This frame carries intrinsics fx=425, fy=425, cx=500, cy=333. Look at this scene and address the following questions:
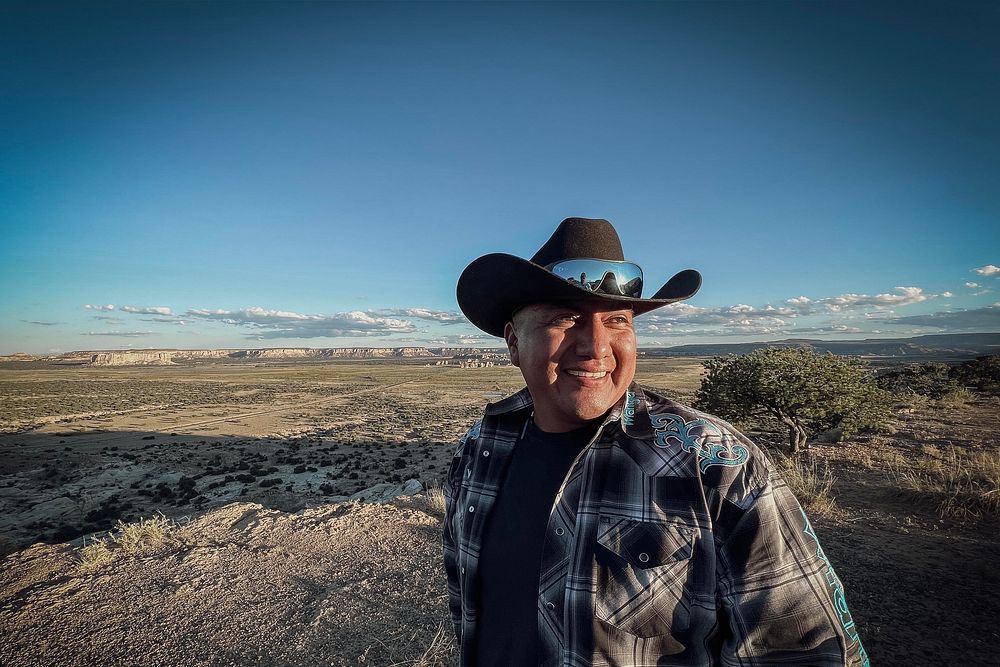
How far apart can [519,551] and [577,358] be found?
2.43 feet

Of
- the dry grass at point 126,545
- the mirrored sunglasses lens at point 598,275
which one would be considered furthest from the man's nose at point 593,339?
the dry grass at point 126,545

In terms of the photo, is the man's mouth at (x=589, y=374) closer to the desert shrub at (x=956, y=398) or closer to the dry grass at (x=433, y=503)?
the dry grass at (x=433, y=503)

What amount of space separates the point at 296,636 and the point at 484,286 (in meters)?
3.87

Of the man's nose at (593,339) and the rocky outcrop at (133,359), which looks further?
the rocky outcrop at (133,359)

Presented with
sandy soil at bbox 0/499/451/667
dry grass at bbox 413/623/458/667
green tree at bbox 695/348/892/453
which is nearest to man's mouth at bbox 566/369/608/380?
dry grass at bbox 413/623/458/667

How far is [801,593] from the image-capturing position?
1.09 m

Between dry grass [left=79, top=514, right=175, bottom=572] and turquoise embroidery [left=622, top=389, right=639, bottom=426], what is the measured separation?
6.68 m

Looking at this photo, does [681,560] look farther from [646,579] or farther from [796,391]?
[796,391]

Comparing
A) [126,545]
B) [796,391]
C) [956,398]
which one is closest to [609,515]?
[126,545]

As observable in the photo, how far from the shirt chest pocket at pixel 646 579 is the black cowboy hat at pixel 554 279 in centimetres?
77

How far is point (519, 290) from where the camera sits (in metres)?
1.76

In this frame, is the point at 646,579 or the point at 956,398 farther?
the point at 956,398

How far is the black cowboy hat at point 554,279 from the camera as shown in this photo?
1578 millimetres

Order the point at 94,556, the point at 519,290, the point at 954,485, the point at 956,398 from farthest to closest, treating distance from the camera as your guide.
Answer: the point at 956,398, the point at 954,485, the point at 94,556, the point at 519,290
